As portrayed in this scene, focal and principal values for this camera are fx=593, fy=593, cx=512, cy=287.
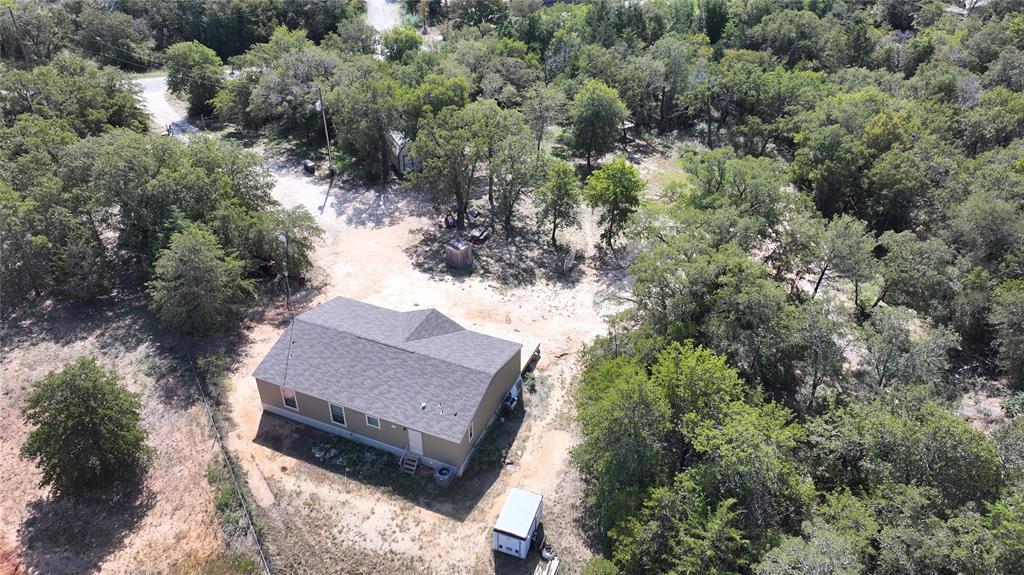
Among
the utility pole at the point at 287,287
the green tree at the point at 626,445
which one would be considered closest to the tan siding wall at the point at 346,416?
the utility pole at the point at 287,287

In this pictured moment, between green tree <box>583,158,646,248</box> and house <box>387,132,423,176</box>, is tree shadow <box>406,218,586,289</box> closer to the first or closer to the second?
green tree <box>583,158,646,248</box>

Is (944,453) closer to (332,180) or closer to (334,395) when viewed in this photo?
(334,395)

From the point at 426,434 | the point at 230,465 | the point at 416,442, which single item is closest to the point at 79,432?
the point at 230,465

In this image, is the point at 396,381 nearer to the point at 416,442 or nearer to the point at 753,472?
the point at 416,442

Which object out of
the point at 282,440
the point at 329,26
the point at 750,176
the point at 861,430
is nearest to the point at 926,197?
the point at 750,176

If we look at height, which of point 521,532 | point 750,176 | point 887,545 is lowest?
point 521,532

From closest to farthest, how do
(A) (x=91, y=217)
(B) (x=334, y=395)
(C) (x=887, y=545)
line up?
(C) (x=887, y=545), (B) (x=334, y=395), (A) (x=91, y=217)
